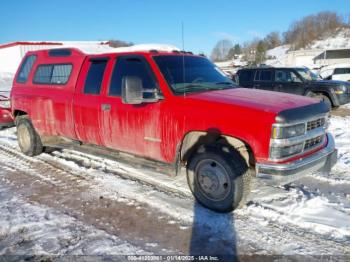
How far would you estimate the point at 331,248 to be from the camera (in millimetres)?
3174

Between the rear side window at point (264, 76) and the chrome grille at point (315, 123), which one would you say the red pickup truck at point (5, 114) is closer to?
the chrome grille at point (315, 123)

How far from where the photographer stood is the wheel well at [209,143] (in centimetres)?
384

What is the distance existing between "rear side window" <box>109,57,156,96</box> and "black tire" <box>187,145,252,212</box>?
121 cm

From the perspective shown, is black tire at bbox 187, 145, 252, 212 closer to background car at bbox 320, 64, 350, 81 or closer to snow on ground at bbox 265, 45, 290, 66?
background car at bbox 320, 64, 350, 81

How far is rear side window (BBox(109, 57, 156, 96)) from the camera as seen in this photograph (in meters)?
4.37

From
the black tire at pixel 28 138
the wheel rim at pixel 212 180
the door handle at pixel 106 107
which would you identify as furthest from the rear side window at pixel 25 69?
the wheel rim at pixel 212 180

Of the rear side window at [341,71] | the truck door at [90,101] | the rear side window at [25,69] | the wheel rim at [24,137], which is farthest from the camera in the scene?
the rear side window at [341,71]

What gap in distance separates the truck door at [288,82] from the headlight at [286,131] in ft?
30.7

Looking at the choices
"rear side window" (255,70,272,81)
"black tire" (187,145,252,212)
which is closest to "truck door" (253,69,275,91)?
"rear side window" (255,70,272,81)

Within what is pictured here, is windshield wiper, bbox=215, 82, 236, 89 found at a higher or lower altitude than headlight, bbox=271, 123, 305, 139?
higher

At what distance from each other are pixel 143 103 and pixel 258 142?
1.71m

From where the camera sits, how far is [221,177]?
3893 mm

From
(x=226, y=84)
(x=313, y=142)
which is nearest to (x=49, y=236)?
(x=226, y=84)

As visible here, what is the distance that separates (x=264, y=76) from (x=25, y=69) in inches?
368
